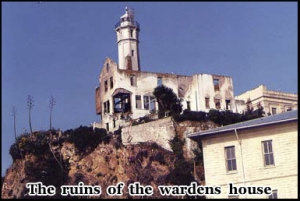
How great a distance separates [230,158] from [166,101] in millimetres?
20415

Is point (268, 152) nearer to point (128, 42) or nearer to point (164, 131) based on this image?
point (164, 131)

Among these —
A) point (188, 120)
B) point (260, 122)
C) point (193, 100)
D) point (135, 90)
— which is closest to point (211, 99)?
point (193, 100)

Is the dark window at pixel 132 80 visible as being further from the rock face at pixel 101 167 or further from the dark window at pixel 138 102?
the rock face at pixel 101 167

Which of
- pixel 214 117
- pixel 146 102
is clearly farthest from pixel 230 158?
pixel 146 102

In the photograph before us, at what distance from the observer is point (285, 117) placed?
3231cm

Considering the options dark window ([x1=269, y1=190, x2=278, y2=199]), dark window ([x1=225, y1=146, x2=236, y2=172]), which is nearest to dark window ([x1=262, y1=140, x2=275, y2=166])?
dark window ([x1=269, y1=190, x2=278, y2=199])

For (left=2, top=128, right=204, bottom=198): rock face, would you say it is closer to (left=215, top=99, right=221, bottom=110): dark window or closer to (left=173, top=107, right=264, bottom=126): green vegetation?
(left=173, top=107, right=264, bottom=126): green vegetation

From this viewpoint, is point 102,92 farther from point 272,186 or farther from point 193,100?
point 272,186

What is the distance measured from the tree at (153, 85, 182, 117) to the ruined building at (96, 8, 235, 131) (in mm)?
3383

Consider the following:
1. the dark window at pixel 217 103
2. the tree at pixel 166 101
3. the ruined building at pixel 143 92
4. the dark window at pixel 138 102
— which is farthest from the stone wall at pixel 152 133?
the dark window at pixel 217 103

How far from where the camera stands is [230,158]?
3325 cm

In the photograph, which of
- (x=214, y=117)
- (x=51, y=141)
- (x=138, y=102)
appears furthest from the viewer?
(x=138, y=102)

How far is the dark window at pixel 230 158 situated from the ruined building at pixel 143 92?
74.5 ft

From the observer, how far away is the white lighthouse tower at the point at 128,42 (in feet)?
219
